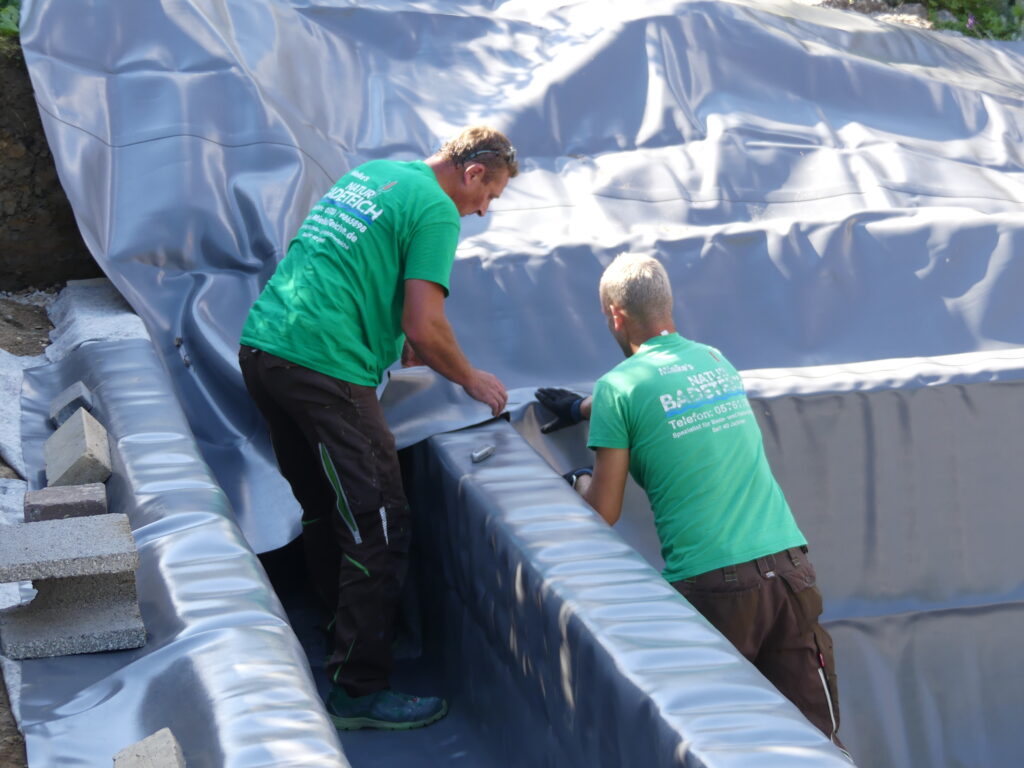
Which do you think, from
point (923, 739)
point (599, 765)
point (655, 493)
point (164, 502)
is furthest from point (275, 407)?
point (923, 739)

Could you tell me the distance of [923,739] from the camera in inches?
159

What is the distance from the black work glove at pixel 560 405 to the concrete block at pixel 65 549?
1479mm

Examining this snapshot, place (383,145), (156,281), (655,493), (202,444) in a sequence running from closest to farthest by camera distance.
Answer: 1. (655,493)
2. (202,444)
3. (156,281)
4. (383,145)

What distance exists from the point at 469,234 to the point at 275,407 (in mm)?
1326

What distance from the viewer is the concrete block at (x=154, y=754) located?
1.72m

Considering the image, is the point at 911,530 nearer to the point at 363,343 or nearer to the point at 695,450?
the point at 695,450

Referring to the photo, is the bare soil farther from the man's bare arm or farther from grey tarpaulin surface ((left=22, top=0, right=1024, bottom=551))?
the man's bare arm

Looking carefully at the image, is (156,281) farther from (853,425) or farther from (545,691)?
(853,425)

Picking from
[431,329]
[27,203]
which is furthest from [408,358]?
[27,203]

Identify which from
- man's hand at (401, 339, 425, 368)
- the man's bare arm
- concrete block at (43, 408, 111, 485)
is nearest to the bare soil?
concrete block at (43, 408, 111, 485)

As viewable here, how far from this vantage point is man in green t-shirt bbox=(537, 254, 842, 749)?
2.73 meters

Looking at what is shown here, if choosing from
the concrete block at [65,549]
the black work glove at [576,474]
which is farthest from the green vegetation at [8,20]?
the black work glove at [576,474]

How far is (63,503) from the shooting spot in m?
2.58

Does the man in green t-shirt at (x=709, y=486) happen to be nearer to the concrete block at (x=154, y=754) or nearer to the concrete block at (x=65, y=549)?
the concrete block at (x=65, y=549)
